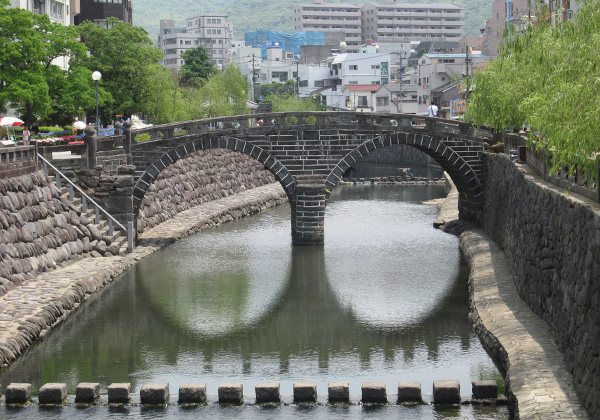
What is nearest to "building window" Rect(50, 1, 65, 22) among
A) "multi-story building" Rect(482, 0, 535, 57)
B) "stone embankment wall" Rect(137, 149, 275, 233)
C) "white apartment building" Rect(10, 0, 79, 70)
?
"white apartment building" Rect(10, 0, 79, 70)

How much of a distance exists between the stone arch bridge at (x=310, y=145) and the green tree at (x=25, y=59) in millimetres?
10752

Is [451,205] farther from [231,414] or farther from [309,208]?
[231,414]

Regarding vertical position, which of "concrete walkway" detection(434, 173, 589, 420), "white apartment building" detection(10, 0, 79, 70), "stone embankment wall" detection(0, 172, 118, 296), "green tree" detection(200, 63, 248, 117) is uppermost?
"white apartment building" detection(10, 0, 79, 70)

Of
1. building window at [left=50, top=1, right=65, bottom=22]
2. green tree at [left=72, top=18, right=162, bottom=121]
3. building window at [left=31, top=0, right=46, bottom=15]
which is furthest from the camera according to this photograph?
building window at [left=50, top=1, right=65, bottom=22]

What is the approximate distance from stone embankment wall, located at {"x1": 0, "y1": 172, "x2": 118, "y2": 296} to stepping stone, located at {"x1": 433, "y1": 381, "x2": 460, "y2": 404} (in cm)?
1261

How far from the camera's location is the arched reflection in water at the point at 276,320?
2095 centimetres

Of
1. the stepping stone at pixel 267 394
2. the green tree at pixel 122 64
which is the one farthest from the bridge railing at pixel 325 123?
the green tree at pixel 122 64

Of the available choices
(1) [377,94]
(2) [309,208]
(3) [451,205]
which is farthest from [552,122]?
(1) [377,94]

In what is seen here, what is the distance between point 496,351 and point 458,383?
8.26 feet

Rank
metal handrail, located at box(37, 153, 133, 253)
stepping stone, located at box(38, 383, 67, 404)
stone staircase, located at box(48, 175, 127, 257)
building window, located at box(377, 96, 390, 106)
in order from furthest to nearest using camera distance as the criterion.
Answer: building window, located at box(377, 96, 390, 106) < metal handrail, located at box(37, 153, 133, 253) < stone staircase, located at box(48, 175, 127, 257) < stepping stone, located at box(38, 383, 67, 404)

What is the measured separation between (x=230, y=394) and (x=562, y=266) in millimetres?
6859

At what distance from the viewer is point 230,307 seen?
90.6ft

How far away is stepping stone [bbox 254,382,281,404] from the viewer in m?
18.2

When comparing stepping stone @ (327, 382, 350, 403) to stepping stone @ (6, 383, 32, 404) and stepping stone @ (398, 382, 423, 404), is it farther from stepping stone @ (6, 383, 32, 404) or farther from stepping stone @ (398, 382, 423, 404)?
stepping stone @ (6, 383, 32, 404)
